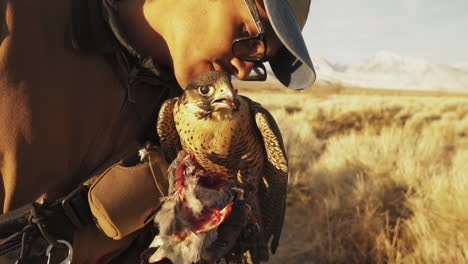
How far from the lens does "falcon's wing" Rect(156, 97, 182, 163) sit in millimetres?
1987

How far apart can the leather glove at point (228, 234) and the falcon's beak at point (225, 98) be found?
0.58 meters

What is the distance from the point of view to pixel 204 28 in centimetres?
176

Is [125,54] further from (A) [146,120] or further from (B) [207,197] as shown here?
(B) [207,197]

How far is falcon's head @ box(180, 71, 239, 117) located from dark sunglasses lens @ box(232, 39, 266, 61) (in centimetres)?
14

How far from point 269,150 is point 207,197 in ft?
2.36

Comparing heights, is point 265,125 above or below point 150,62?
below

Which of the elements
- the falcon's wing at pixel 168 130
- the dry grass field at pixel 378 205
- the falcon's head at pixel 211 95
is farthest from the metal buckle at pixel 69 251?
the dry grass field at pixel 378 205

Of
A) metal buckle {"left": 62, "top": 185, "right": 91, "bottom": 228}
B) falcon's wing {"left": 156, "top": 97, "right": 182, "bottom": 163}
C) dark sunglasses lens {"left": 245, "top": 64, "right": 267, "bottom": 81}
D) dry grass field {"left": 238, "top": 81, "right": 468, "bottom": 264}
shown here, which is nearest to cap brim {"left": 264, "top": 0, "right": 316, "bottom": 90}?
dark sunglasses lens {"left": 245, "top": 64, "right": 267, "bottom": 81}

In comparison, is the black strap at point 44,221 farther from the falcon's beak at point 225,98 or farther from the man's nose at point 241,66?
the man's nose at point 241,66

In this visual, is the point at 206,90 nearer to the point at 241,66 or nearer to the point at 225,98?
the point at 225,98

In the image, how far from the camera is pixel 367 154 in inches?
232

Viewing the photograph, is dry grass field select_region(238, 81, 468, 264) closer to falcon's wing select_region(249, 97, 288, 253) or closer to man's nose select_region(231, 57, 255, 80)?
falcon's wing select_region(249, 97, 288, 253)

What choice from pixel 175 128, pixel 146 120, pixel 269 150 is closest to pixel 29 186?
pixel 146 120

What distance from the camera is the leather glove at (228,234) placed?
1670 millimetres
